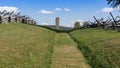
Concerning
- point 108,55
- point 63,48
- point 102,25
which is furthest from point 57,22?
point 108,55

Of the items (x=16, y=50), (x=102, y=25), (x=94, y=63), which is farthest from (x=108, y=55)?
(x=102, y=25)

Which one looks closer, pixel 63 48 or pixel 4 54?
pixel 4 54

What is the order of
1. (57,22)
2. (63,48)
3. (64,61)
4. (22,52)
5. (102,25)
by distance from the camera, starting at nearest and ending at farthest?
(64,61)
(22,52)
(63,48)
(102,25)
(57,22)

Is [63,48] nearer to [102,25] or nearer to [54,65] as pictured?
[54,65]

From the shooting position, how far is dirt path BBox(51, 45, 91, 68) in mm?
15453

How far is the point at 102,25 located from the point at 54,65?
30.9 m

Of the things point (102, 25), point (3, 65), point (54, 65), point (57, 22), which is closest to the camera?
point (3, 65)

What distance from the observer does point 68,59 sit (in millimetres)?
17047

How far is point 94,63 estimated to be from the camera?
1580 centimetres

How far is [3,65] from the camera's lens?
14195mm

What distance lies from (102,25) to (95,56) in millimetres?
28408

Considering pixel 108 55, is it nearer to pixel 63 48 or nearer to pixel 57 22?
pixel 63 48

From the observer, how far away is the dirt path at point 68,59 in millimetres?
15453

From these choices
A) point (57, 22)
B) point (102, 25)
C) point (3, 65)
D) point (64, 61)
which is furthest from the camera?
point (57, 22)
